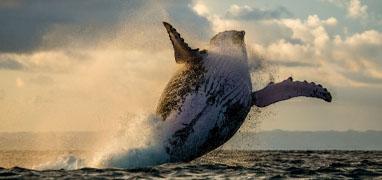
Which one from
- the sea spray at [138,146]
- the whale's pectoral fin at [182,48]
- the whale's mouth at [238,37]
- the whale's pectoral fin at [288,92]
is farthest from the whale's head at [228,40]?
the sea spray at [138,146]

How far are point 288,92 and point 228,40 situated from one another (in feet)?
7.71

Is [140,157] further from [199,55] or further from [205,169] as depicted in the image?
[199,55]

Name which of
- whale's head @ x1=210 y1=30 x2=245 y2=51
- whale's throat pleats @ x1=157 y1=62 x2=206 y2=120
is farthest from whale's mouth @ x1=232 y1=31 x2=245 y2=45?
whale's throat pleats @ x1=157 y1=62 x2=206 y2=120

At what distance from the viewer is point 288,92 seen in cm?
1744

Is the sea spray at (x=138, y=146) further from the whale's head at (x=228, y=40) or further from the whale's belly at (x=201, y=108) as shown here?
the whale's head at (x=228, y=40)

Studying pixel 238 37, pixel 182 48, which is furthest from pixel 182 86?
pixel 238 37

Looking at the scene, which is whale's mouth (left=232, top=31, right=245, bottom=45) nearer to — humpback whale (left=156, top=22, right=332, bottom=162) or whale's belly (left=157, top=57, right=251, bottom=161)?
humpback whale (left=156, top=22, right=332, bottom=162)

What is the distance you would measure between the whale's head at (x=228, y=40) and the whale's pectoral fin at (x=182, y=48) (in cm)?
64

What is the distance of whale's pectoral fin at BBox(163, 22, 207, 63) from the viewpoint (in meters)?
16.5

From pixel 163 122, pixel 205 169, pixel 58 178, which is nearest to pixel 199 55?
pixel 163 122

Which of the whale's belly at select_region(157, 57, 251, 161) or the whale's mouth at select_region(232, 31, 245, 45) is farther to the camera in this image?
the whale's mouth at select_region(232, 31, 245, 45)

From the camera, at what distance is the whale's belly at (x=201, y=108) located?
16.3 metres

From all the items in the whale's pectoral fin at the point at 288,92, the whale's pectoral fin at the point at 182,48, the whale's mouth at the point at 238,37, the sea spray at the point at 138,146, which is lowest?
the sea spray at the point at 138,146

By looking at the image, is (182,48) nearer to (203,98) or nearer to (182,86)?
(182,86)
